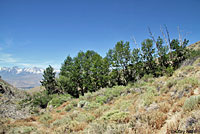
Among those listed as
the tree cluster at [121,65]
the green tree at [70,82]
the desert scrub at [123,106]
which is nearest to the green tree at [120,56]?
the tree cluster at [121,65]

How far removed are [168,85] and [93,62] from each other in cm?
1914

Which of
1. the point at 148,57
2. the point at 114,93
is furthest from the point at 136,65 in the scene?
the point at 114,93

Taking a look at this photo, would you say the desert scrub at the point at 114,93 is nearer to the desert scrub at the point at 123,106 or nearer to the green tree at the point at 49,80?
the desert scrub at the point at 123,106

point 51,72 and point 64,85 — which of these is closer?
point 64,85

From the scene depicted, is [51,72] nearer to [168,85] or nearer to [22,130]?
[22,130]

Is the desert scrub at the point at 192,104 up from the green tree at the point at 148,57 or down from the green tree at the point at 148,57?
down

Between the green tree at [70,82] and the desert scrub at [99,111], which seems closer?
the desert scrub at [99,111]

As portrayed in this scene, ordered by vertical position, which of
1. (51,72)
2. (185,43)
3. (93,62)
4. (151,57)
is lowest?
(51,72)

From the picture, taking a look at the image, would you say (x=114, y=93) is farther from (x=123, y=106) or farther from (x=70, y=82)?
(x=70, y=82)

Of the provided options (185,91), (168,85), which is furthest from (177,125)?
(168,85)

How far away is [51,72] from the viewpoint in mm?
33875

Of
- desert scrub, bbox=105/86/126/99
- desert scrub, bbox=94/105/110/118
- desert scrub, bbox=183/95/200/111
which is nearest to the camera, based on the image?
desert scrub, bbox=183/95/200/111

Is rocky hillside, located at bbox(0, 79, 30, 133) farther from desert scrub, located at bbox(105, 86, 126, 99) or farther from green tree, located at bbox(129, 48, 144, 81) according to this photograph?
green tree, located at bbox(129, 48, 144, 81)

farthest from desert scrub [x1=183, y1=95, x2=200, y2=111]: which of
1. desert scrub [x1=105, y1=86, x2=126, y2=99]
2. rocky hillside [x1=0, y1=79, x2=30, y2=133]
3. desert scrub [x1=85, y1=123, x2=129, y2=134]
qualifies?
rocky hillside [x1=0, y1=79, x2=30, y2=133]
